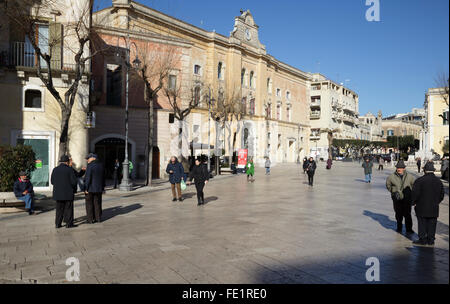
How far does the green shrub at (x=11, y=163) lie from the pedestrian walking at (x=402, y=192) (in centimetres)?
1056

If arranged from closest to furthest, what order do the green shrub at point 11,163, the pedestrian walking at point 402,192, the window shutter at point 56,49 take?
1. the pedestrian walking at point 402,192
2. the green shrub at point 11,163
3. the window shutter at point 56,49

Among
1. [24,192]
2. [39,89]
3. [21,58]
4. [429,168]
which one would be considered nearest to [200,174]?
[24,192]

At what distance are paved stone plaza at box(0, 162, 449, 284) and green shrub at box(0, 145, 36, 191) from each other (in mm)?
1187

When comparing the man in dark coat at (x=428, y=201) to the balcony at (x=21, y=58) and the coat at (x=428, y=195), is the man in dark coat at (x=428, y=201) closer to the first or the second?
the coat at (x=428, y=195)

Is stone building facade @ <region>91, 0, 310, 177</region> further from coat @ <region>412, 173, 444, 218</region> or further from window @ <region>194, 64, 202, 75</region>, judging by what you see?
coat @ <region>412, 173, 444, 218</region>

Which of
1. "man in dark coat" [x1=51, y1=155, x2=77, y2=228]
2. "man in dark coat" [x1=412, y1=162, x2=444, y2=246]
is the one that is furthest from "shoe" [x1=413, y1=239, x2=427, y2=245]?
"man in dark coat" [x1=51, y1=155, x2=77, y2=228]

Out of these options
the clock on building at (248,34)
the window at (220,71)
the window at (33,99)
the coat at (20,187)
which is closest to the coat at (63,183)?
the coat at (20,187)

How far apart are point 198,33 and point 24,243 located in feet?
123

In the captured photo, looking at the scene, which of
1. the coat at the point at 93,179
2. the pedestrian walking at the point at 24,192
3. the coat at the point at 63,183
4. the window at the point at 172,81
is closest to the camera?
the coat at the point at 63,183

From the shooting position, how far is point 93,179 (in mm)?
10148

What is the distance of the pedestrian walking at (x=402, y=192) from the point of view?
8.76m

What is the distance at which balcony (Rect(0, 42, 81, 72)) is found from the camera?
17953 mm

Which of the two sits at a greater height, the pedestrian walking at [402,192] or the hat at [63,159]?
the hat at [63,159]

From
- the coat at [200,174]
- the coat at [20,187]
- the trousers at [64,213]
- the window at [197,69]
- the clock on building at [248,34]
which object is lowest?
the trousers at [64,213]
